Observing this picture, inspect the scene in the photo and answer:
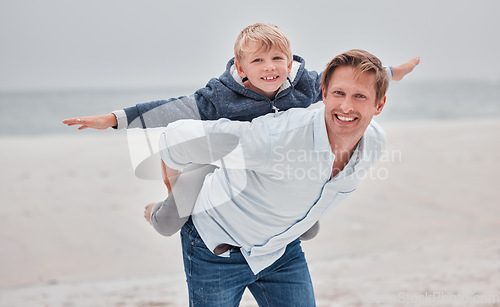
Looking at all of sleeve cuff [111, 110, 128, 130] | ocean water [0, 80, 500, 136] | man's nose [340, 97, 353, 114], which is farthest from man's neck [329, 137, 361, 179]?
ocean water [0, 80, 500, 136]

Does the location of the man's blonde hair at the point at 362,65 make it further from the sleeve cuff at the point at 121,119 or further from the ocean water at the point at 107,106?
the ocean water at the point at 107,106

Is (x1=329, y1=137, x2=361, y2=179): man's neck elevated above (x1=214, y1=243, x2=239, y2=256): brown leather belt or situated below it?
above

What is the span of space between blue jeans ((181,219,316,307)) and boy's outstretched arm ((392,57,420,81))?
918mm

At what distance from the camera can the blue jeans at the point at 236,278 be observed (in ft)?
6.75

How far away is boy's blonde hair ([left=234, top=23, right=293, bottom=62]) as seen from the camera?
7.05 feet

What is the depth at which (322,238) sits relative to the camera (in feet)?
18.2

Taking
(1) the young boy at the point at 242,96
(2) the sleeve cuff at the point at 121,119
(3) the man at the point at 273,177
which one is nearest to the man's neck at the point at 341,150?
(3) the man at the point at 273,177

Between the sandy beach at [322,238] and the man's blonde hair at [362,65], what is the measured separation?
2286mm

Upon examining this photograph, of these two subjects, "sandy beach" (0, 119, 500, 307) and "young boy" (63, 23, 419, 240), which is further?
"sandy beach" (0, 119, 500, 307)

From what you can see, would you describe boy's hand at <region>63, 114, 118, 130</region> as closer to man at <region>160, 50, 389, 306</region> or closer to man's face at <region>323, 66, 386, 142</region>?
man at <region>160, 50, 389, 306</region>

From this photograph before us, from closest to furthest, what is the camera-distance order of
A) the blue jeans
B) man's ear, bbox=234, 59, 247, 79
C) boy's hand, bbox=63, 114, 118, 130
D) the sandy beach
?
boy's hand, bbox=63, 114, 118, 130 → the blue jeans → man's ear, bbox=234, 59, 247, 79 → the sandy beach

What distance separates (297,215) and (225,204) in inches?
11.2

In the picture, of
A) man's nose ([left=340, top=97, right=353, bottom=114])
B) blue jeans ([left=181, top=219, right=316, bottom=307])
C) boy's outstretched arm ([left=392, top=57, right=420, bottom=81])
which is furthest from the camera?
boy's outstretched arm ([left=392, top=57, right=420, bottom=81])

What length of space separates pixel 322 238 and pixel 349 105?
3998 mm
